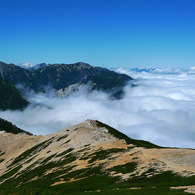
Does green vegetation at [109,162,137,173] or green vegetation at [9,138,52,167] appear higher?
green vegetation at [109,162,137,173]

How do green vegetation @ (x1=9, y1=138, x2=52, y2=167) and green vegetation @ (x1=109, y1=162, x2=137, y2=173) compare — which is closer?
green vegetation @ (x1=109, y1=162, x2=137, y2=173)

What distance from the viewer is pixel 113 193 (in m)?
33.7

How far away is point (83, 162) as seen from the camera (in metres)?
69.6

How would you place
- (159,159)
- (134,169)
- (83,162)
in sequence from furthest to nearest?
(83,162) → (159,159) → (134,169)

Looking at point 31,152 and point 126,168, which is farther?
point 31,152

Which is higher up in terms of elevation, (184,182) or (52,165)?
(184,182)

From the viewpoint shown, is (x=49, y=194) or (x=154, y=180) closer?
(x=49, y=194)

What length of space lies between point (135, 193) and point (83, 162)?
129 feet

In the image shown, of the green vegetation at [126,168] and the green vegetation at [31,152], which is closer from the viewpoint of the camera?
the green vegetation at [126,168]

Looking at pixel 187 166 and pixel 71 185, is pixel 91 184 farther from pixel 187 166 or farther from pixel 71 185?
pixel 187 166

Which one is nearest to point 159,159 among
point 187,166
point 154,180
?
point 187,166

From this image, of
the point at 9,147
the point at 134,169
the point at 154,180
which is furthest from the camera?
the point at 9,147

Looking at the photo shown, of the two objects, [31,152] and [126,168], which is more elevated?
[126,168]

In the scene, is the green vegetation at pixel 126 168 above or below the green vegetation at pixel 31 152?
above
